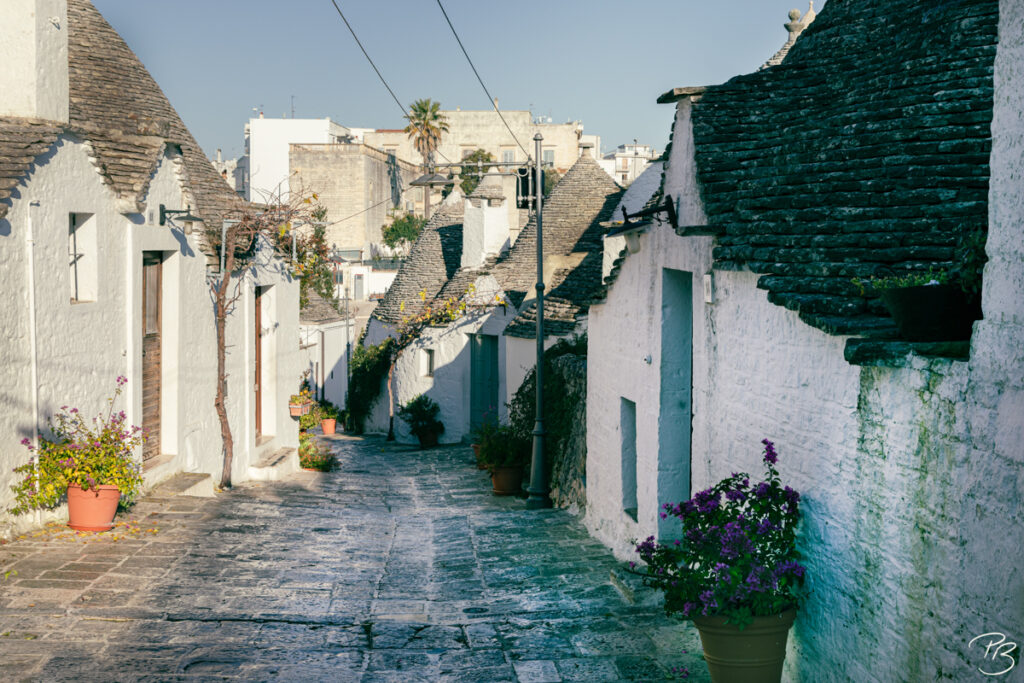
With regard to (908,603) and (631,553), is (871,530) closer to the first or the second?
(908,603)

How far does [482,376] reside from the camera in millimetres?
28516

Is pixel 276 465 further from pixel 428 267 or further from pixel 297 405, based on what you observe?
pixel 428 267

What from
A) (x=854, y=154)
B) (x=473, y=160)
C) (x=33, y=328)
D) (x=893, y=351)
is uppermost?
(x=473, y=160)

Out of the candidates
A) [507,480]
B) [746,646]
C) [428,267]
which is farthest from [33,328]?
[428,267]

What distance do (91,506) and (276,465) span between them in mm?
7495

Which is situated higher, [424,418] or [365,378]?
[365,378]

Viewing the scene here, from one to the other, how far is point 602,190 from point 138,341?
17.9 metres

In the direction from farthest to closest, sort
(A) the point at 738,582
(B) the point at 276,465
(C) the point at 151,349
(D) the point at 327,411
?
1. (D) the point at 327,411
2. (B) the point at 276,465
3. (C) the point at 151,349
4. (A) the point at 738,582

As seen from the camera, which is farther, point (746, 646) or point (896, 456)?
point (746, 646)

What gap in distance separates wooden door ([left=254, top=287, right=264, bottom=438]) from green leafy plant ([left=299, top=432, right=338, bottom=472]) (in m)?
1.40

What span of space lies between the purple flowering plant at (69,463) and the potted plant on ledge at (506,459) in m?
7.32

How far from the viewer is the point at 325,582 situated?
973cm

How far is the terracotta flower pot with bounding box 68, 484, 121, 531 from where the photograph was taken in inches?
393

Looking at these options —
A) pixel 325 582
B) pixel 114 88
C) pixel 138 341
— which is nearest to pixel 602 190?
pixel 114 88
